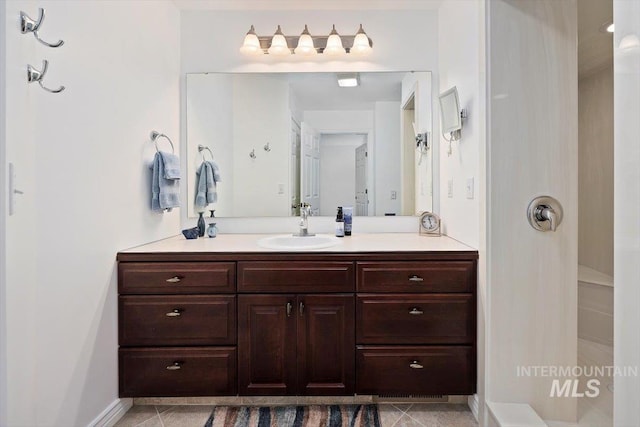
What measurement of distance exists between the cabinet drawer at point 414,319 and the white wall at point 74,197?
1272 millimetres

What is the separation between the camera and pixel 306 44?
262 cm

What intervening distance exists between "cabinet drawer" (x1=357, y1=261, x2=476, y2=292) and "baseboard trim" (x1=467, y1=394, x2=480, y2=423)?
0.57 m

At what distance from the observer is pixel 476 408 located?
194 centimetres

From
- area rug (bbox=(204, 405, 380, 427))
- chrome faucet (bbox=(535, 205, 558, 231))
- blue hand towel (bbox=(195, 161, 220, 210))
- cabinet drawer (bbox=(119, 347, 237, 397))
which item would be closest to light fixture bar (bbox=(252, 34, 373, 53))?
blue hand towel (bbox=(195, 161, 220, 210))

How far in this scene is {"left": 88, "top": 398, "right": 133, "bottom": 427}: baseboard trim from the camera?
1.77m

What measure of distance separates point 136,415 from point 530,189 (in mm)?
2241

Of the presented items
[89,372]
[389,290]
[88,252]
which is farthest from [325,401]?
[88,252]

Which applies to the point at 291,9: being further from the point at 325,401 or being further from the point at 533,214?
the point at 325,401

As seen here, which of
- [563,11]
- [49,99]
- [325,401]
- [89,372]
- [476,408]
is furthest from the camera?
[325,401]

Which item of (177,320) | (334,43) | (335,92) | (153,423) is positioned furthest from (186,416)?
(334,43)

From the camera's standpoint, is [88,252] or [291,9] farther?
[291,9]

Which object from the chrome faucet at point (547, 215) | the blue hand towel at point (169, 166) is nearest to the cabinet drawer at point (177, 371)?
the blue hand towel at point (169, 166)

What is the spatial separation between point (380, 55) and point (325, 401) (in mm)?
2283

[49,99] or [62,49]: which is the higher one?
[62,49]
